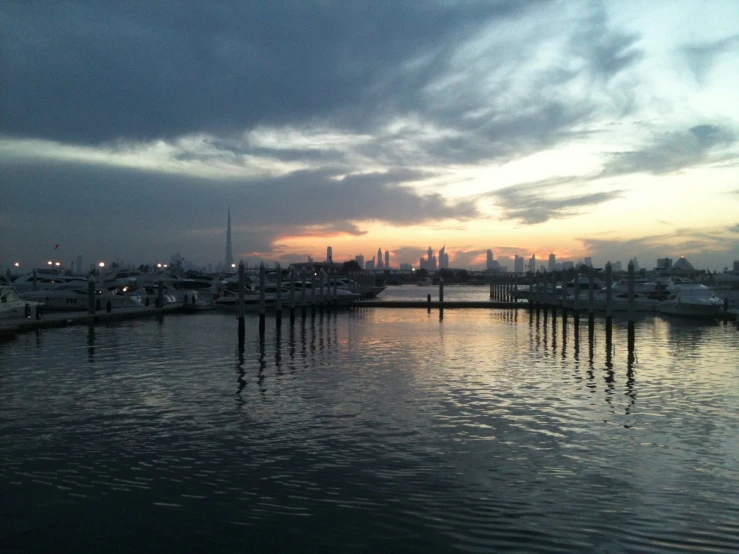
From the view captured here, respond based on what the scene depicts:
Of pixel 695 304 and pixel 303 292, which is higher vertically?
pixel 303 292

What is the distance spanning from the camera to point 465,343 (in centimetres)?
3112

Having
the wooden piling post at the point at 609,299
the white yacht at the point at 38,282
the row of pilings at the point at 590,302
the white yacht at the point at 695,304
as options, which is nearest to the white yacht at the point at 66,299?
the white yacht at the point at 38,282

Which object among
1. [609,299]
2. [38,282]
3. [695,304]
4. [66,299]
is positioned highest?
[38,282]

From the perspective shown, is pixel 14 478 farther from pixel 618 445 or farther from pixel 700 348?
pixel 700 348

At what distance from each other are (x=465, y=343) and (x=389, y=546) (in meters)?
23.6

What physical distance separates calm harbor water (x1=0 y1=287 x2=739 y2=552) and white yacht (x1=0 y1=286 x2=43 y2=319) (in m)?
11.7

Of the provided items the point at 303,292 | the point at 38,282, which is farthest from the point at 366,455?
the point at 38,282

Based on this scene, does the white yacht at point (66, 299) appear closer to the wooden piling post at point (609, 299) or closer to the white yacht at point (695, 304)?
the wooden piling post at point (609, 299)

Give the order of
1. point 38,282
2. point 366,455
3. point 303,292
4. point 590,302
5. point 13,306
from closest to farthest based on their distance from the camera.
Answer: point 366,455, point 13,306, point 590,302, point 303,292, point 38,282

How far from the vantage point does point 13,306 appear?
3516cm

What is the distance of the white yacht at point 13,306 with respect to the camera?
34469 mm

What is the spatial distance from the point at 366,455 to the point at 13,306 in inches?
1168

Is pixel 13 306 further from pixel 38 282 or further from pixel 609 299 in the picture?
pixel 609 299

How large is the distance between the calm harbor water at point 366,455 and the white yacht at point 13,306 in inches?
462
